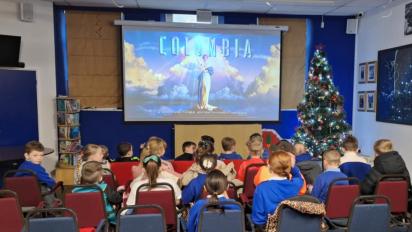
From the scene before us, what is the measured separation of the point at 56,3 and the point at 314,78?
17.0ft

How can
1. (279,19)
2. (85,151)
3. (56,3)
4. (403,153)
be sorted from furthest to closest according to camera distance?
1. (279,19)
2. (56,3)
3. (403,153)
4. (85,151)

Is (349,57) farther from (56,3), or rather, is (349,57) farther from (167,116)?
(56,3)

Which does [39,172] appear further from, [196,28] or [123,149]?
[196,28]

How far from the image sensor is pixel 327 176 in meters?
2.99

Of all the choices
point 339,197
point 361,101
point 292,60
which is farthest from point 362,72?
point 339,197

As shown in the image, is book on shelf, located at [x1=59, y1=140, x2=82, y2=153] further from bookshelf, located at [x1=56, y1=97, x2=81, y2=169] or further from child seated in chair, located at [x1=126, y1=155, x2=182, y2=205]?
child seated in chair, located at [x1=126, y1=155, x2=182, y2=205]

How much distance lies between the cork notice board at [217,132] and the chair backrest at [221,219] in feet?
15.3

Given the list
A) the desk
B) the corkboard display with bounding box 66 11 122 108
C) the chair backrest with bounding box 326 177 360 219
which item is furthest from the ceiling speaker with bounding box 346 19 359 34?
the desk

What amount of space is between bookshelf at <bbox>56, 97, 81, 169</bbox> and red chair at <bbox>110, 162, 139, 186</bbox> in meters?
2.72

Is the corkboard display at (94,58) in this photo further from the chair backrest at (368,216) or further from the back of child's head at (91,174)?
the chair backrest at (368,216)

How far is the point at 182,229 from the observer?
268 centimetres

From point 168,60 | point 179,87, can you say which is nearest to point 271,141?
point 179,87

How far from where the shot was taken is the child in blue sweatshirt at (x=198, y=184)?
2.85 meters

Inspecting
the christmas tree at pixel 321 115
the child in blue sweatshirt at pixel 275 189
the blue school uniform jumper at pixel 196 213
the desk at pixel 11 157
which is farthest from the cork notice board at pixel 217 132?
the blue school uniform jumper at pixel 196 213
